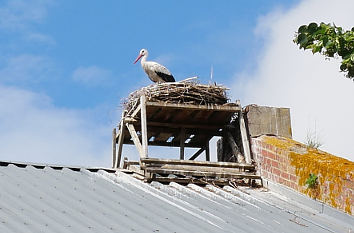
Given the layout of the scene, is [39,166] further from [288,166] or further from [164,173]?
[288,166]

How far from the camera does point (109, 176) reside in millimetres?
9250

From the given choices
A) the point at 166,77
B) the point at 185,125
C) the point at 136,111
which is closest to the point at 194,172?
the point at 136,111

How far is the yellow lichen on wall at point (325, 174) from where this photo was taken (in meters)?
10.2

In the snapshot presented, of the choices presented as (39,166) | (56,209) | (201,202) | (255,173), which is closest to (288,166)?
(255,173)

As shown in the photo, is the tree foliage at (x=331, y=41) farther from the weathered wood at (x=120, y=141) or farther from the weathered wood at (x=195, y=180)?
the weathered wood at (x=120, y=141)

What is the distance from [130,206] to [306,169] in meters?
3.29

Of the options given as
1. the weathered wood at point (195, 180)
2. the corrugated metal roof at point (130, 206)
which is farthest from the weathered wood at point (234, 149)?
the corrugated metal roof at point (130, 206)

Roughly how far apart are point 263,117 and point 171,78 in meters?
3.11

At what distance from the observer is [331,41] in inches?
346

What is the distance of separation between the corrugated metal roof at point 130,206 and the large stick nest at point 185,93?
7.05 ft

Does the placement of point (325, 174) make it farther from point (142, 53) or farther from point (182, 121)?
point (142, 53)

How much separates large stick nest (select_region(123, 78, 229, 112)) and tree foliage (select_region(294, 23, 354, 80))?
10.5 feet

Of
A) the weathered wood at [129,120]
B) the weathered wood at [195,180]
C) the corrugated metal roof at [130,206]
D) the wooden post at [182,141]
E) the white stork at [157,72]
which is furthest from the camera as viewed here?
the white stork at [157,72]

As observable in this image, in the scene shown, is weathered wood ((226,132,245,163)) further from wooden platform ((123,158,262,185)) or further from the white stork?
the white stork
